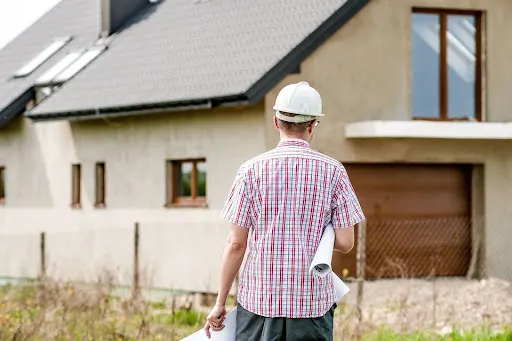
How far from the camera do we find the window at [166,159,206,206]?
1942 cm

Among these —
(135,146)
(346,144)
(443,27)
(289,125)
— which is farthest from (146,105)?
(289,125)

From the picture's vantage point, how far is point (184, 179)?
19.8 metres

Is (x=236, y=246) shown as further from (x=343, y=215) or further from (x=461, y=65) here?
(x=461, y=65)

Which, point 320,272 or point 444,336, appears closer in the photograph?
point 320,272

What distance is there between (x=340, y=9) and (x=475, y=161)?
3306 millimetres

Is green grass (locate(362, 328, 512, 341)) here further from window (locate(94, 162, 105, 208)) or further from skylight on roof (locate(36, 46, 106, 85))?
skylight on roof (locate(36, 46, 106, 85))

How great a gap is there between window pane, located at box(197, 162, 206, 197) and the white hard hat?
44.0ft

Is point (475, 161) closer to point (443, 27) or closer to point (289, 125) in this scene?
point (443, 27)

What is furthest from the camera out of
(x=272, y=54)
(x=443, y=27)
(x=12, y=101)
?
(x=12, y=101)

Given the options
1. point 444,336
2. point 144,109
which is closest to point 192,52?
point 144,109

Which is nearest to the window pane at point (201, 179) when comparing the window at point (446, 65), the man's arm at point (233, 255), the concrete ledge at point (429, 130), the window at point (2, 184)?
the concrete ledge at point (429, 130)

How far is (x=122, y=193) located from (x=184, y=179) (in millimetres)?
1531

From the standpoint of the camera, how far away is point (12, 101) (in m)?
23.2

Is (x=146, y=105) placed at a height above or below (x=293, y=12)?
below
